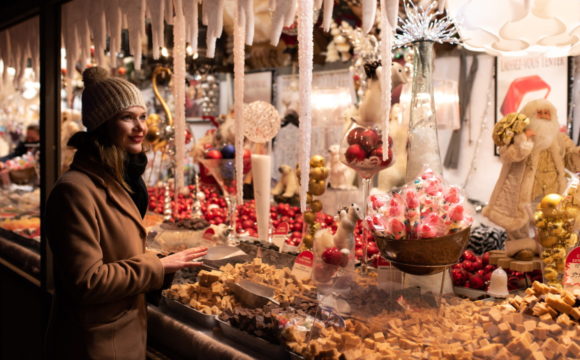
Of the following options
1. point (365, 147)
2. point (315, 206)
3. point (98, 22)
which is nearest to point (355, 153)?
point (365, 147)

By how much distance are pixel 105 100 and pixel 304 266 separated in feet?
2.60

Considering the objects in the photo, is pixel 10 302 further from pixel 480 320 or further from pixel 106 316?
pixel 480 320

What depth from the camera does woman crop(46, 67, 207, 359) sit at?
137cm

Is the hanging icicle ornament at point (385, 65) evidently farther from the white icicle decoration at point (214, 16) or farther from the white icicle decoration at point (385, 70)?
the white icicle decoration at point (214, 16)

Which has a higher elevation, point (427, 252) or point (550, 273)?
point (427, 252)

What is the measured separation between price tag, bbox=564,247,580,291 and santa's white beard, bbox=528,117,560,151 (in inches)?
19.8

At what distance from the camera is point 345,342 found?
4.15 ft

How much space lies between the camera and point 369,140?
177 centimetres

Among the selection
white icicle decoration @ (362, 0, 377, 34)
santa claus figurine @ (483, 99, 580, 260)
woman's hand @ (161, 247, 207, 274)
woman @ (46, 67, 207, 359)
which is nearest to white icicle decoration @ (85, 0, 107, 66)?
woman @ (46, 67, 207, 359)

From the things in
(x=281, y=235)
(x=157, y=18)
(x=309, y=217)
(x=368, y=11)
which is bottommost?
(x=281, y=235)

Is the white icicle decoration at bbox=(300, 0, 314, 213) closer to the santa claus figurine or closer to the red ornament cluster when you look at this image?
the red ornament cluster

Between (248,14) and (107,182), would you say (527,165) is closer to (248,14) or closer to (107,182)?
(248,14)

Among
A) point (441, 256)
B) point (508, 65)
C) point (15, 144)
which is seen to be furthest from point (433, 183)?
point (15, 144)

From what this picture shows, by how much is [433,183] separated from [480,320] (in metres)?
0.36
